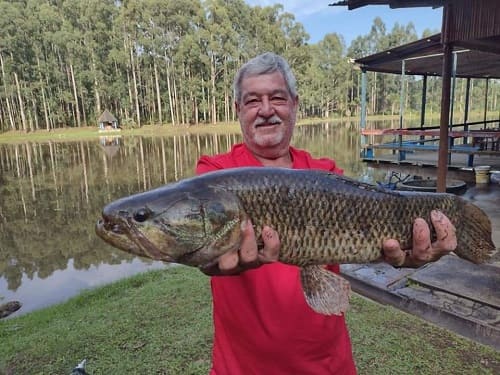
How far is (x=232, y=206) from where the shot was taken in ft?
5.53

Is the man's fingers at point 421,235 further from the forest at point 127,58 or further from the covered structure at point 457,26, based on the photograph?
the forest at point 127,58

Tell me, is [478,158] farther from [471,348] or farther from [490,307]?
[471,348]

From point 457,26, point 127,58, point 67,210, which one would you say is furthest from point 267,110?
point 127,58

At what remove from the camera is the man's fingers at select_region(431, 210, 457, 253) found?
1.98 meters

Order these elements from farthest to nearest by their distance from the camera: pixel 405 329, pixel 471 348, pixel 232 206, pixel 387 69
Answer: pixel 387 69 → pixel 405 329 → pixel 471 348 → pixel 232 206

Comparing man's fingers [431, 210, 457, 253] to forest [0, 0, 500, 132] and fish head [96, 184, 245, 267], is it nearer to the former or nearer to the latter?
fish head [96, 184, 245, 267]

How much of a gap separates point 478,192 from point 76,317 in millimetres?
10751

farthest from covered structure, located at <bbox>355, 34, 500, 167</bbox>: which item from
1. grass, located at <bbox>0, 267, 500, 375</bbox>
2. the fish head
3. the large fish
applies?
the fish head

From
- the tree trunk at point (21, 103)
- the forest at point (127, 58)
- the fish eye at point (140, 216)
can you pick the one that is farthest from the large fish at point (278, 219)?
the tree trunk at point (21, 103)

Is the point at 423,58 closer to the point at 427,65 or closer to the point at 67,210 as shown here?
the point at 427,65

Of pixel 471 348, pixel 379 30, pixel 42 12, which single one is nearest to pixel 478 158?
pixel 471 348

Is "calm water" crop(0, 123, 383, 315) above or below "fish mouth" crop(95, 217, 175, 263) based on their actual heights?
below

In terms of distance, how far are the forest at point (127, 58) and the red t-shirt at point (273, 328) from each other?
5450cm

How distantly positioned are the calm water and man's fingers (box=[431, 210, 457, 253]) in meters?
7.67
